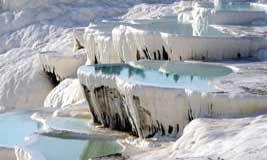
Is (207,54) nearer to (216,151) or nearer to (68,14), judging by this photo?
(216,151)

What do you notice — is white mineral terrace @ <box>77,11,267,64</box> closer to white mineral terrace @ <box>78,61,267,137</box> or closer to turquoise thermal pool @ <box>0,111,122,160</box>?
white mineral terrace @ <box>78,61,267,137</box>

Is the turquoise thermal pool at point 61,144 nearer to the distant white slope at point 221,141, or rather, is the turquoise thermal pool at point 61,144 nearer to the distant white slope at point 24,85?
the distant white slope at point 221,141

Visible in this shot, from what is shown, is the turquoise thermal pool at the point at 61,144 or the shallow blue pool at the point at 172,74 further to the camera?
the shallow blue pool at the point at 172,74

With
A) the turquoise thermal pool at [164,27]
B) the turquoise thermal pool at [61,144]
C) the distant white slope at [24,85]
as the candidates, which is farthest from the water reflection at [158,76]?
the distant white slope at [24,85]

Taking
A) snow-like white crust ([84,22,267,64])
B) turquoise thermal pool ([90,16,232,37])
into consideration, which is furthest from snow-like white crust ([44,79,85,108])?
snow-like white crust ([84,22,267,64])

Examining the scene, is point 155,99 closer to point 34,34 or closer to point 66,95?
point 66,95

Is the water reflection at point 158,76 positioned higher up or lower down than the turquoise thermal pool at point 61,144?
higher up
